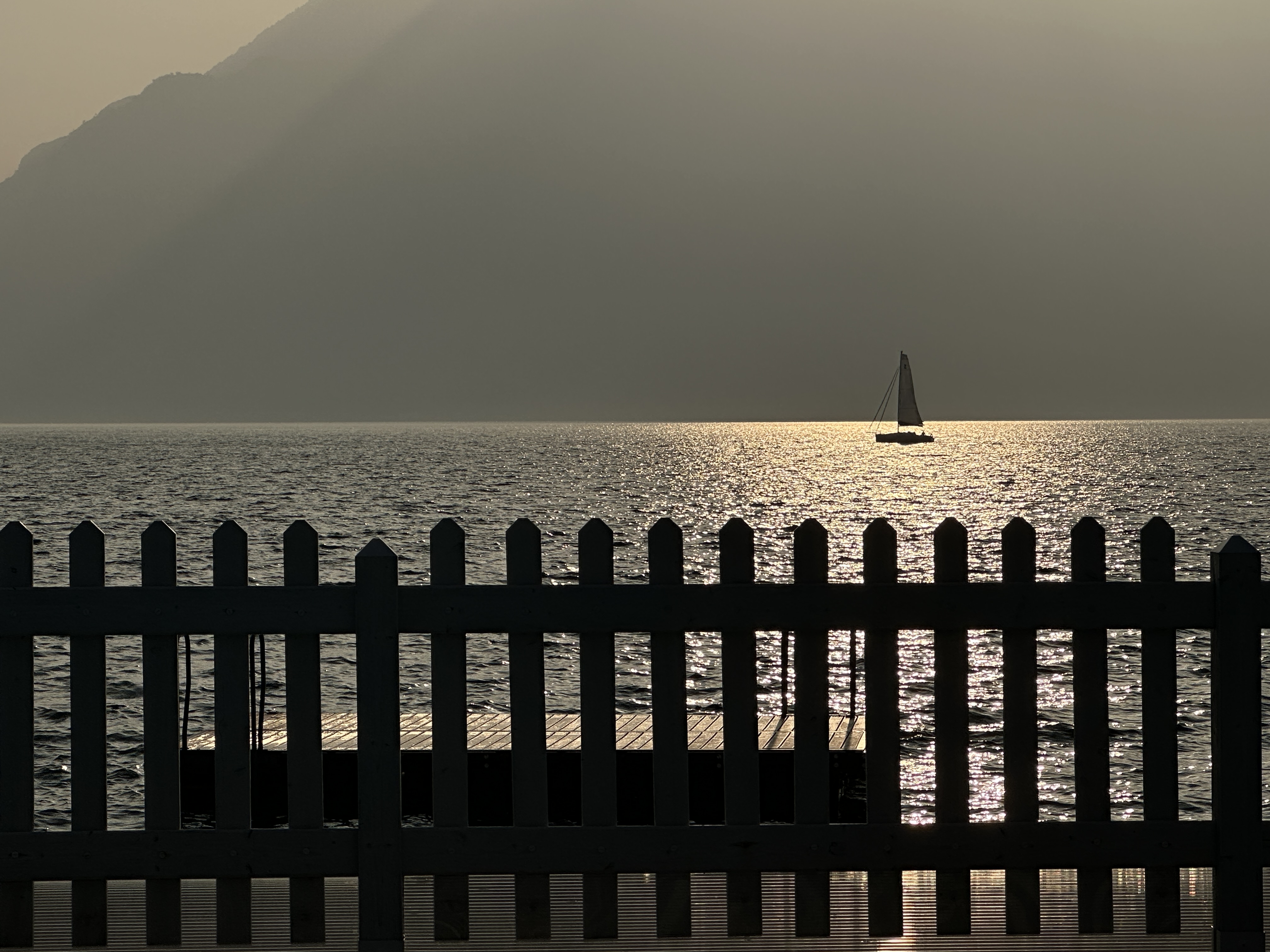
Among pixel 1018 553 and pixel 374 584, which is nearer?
pixel 374 584

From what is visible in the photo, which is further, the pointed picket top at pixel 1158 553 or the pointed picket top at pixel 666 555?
the pointed picket top at pixel 1158 553

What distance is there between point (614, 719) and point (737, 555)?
805 millimetres

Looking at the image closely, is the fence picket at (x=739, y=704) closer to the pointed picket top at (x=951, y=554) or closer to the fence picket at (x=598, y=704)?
the fence picket at (x=598, y=704)

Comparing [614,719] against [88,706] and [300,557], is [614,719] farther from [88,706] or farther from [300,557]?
[88,706]

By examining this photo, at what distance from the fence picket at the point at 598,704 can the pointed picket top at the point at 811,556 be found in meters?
0.75

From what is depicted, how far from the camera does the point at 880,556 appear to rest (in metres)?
5.04

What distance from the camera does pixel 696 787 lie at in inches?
466

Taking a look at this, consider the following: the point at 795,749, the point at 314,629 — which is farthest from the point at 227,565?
the point at 795,749

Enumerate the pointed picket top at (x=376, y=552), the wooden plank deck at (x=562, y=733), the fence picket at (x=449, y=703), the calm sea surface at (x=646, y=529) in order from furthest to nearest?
the calm sea surface at (x=646, y=529) < the wooden plank deck at (x=562, y=733) < the fence picket at (x=449, y=703) < the pointed picket top at (x=376, y=552)

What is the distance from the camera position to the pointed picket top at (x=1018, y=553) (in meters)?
5.06

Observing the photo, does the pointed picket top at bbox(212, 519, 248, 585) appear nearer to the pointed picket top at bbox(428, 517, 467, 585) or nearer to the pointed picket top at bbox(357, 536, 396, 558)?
the pointed picket top at bbox(357, 536, 396, 558)

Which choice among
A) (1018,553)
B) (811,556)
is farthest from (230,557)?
(1018,553)

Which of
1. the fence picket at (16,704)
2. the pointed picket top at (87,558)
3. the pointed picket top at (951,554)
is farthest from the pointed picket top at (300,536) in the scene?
the pointed picket top at (951,554)

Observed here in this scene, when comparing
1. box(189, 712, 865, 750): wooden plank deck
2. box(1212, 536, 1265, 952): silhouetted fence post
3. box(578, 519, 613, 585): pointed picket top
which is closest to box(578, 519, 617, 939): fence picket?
box(578, 519, 613, 585): pointed picket top
